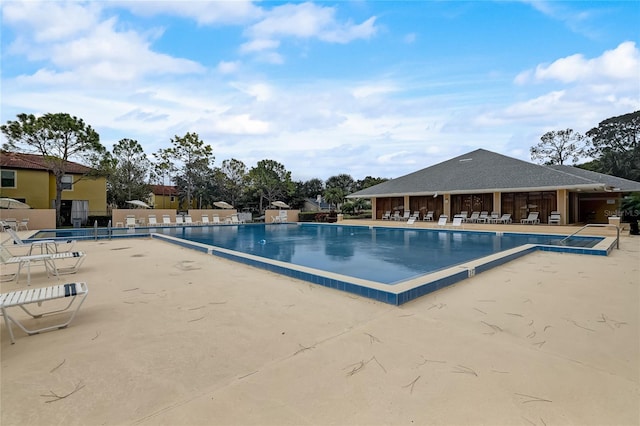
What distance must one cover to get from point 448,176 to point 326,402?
22441 mm

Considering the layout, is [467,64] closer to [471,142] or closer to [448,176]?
[448,176]

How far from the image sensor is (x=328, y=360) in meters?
2.71

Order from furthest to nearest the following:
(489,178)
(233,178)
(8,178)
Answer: (233,178), (8,178), (489,178)

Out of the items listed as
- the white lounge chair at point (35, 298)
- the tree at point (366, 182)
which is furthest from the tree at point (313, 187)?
the white lounge chair at point (35, 298)

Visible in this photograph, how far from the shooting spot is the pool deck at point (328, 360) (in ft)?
6.70

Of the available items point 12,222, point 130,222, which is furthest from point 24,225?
point 130,222

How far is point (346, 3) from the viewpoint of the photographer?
11.5 metres

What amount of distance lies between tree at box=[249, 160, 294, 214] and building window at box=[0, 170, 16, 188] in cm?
1646

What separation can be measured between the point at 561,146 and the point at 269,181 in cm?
3408

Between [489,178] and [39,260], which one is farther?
[489,178]

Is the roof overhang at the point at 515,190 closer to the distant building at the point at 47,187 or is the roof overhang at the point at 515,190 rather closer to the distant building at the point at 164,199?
the distant building at the point at 47,187

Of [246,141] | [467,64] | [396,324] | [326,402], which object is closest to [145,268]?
[396,324]

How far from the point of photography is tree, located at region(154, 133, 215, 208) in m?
27.8

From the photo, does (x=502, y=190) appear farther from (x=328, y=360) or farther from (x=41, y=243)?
(x=41, y=243)
